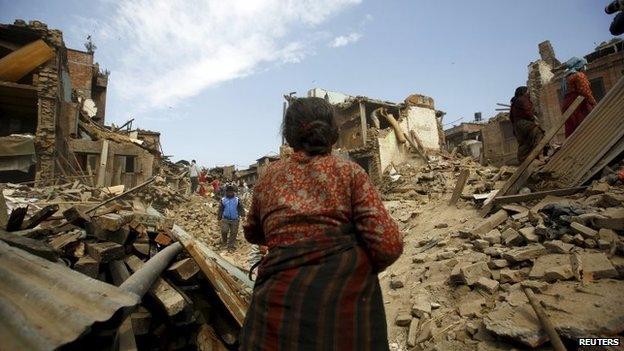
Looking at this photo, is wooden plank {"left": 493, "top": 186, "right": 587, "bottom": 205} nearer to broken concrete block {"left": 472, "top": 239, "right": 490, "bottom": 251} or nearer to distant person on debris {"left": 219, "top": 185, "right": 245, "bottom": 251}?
broken concrete block {"left": 472, "top": 239, "right": 490, "bottom": 251}

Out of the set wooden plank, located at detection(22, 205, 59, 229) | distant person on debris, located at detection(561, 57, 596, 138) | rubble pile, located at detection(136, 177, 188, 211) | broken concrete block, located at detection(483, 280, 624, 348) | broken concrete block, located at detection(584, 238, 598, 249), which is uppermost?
distant person on debris, located at detection(561, 57, 596, 138)

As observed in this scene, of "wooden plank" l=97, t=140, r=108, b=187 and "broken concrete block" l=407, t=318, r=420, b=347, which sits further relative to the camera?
"wooden plank" l=97, t=140, r=108, b=187

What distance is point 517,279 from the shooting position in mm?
3146

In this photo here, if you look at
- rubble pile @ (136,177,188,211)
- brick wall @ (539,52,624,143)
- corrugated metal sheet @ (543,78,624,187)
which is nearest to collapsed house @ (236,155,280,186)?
rubble pile @ (136,177,188,211)

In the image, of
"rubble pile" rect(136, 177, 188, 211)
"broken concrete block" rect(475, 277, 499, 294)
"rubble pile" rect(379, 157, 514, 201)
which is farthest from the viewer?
"rubble pile" rect(136, 177, 188, 211)

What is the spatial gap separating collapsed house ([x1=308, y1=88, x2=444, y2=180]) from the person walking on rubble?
55.8 feet

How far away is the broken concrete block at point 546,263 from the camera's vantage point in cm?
304

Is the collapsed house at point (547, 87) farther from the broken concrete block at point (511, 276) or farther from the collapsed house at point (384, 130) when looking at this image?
the broken concrete block at point (511, 276)

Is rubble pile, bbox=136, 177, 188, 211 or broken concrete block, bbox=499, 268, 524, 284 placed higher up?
rubble pile, bbox=136, 177, 188, 211

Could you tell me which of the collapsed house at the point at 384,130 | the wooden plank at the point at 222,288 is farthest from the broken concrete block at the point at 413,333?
the collapsed house at the point at 384,130

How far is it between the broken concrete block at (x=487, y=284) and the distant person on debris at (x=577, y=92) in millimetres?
4117

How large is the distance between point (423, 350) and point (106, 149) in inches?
572

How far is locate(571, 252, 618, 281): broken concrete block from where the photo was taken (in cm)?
272

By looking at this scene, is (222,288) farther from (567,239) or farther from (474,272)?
(567,239)
